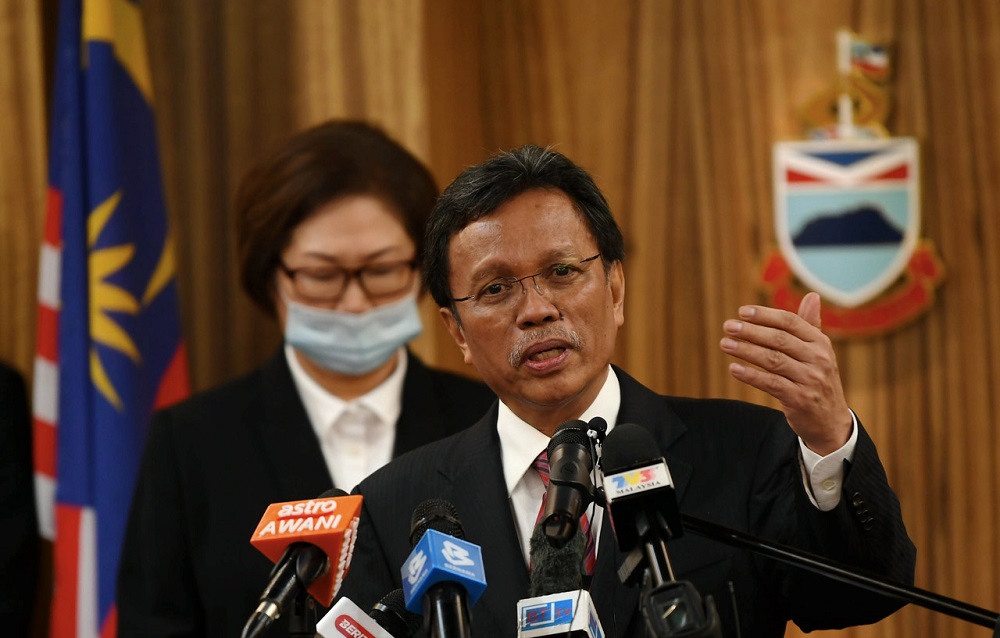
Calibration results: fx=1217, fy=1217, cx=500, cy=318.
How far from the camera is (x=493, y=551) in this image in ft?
6.88

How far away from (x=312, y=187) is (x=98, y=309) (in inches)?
34.1

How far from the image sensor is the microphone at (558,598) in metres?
1.54

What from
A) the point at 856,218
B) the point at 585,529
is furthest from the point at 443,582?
the point at 856,218

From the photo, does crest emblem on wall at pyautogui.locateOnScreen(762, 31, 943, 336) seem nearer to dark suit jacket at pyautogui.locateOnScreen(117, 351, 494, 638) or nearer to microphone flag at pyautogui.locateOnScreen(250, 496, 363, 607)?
dark suit jacket at pyautogui.locateOnScreen(117, 351, 494, 638)

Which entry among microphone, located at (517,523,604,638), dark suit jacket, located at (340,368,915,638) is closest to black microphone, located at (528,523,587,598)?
microphone, located at (517,523,604,638)

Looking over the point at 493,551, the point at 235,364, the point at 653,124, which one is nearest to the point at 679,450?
the point at 493,551

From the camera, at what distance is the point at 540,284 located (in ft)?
6.98

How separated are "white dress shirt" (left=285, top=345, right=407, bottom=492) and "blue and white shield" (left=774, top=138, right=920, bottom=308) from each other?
1391mm

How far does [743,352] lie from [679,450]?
466 mm

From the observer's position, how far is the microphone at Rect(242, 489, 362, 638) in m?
1.52

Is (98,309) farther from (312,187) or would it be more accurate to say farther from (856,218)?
(856,218)

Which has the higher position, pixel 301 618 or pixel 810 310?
pixel 810 310

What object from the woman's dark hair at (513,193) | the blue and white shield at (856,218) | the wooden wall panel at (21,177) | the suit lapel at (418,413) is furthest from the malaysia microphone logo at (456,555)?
the wooden wall panel at (21,177)

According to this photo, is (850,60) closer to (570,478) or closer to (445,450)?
(445,450)
